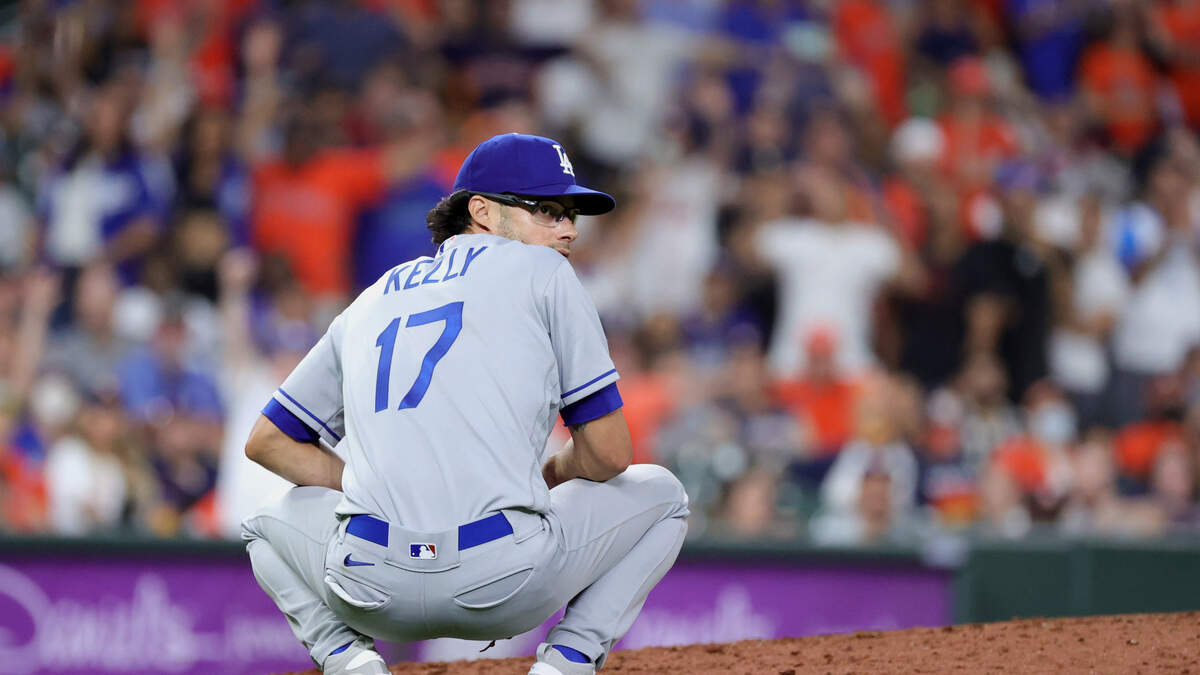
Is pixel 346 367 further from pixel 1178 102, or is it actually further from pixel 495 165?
pixel 1178 102

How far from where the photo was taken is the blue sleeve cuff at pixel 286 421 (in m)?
3.17

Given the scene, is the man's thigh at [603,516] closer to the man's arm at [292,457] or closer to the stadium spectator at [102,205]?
the man's arm at [292,457]

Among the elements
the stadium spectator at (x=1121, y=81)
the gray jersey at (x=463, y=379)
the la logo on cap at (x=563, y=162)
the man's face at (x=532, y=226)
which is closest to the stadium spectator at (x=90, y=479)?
the gray jersey at (x=463, y=379)

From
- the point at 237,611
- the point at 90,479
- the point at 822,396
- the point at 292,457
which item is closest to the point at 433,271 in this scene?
the point at 292,457

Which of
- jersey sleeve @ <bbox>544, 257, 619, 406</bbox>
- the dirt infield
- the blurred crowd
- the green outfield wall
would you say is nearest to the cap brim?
jersey sleeve @ <bbox>544, 257, 619, 406</bbox>

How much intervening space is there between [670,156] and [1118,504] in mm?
3442

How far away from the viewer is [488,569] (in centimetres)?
285

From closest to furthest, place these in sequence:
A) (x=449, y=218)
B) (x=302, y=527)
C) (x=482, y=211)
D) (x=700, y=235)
A: (x=302, y=527), (x=482, y=211), (x=449, y=218), (x=700, y=235)

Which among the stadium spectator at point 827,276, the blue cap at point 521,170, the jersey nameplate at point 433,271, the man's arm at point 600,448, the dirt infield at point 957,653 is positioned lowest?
the dirt infield at point 957,653

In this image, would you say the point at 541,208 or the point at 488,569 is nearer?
the point at 488,569

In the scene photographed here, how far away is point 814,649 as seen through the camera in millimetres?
3959

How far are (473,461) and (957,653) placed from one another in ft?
5.24

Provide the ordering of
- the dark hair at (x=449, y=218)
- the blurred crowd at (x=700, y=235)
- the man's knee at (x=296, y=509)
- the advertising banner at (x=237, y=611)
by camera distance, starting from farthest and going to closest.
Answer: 1. the blurred crowd at (x=700, y=235)
2. the advertising banner at (x=237, y=611)
3. the dark hair at (x=449, y=218)
4. the man's knee at (x=296, y=509)

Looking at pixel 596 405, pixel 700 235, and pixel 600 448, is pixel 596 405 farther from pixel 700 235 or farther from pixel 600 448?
pixel 700 235
